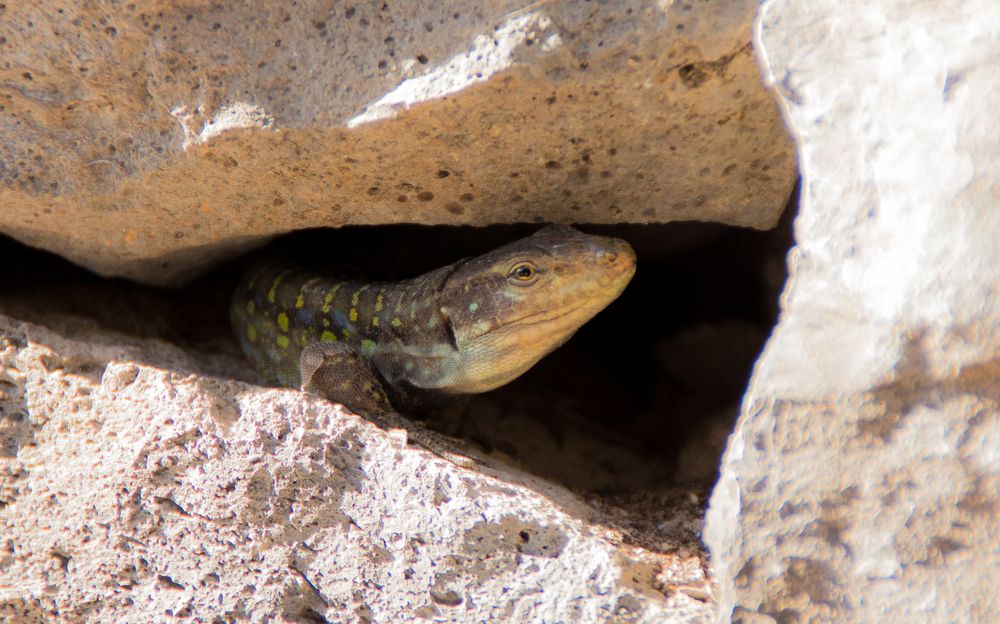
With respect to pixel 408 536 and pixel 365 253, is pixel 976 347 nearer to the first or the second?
pixel 408 536

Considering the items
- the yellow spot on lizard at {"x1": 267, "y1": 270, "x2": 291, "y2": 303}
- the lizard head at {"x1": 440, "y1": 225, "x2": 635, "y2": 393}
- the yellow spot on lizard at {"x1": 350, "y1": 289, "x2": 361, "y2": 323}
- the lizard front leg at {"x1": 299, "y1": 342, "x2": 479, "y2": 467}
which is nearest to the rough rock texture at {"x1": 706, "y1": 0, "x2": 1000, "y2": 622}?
the lizard head at {"x1": 440, "y1": 225, "x2": 635, "y2": 393}

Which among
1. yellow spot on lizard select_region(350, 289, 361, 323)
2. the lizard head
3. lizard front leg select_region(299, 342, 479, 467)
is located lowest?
lizard front leg select_region(299, 342, 479, 467)

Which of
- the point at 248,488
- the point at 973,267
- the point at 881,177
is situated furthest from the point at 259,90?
the point at 973,267

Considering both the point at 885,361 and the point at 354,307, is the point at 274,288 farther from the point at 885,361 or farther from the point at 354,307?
the point at 885,361

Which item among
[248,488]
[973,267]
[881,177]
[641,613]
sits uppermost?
[881,177]

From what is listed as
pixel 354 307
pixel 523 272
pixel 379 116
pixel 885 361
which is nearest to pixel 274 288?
pixel 354 307

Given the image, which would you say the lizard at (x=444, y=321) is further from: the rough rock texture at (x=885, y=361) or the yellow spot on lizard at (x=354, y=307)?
the rough rock texture at (x=885, y=361)

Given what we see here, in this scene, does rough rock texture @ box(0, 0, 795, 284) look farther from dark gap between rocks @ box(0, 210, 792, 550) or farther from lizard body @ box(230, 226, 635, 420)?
dark gap between rocks @ box(0, 210, 792, 550)
